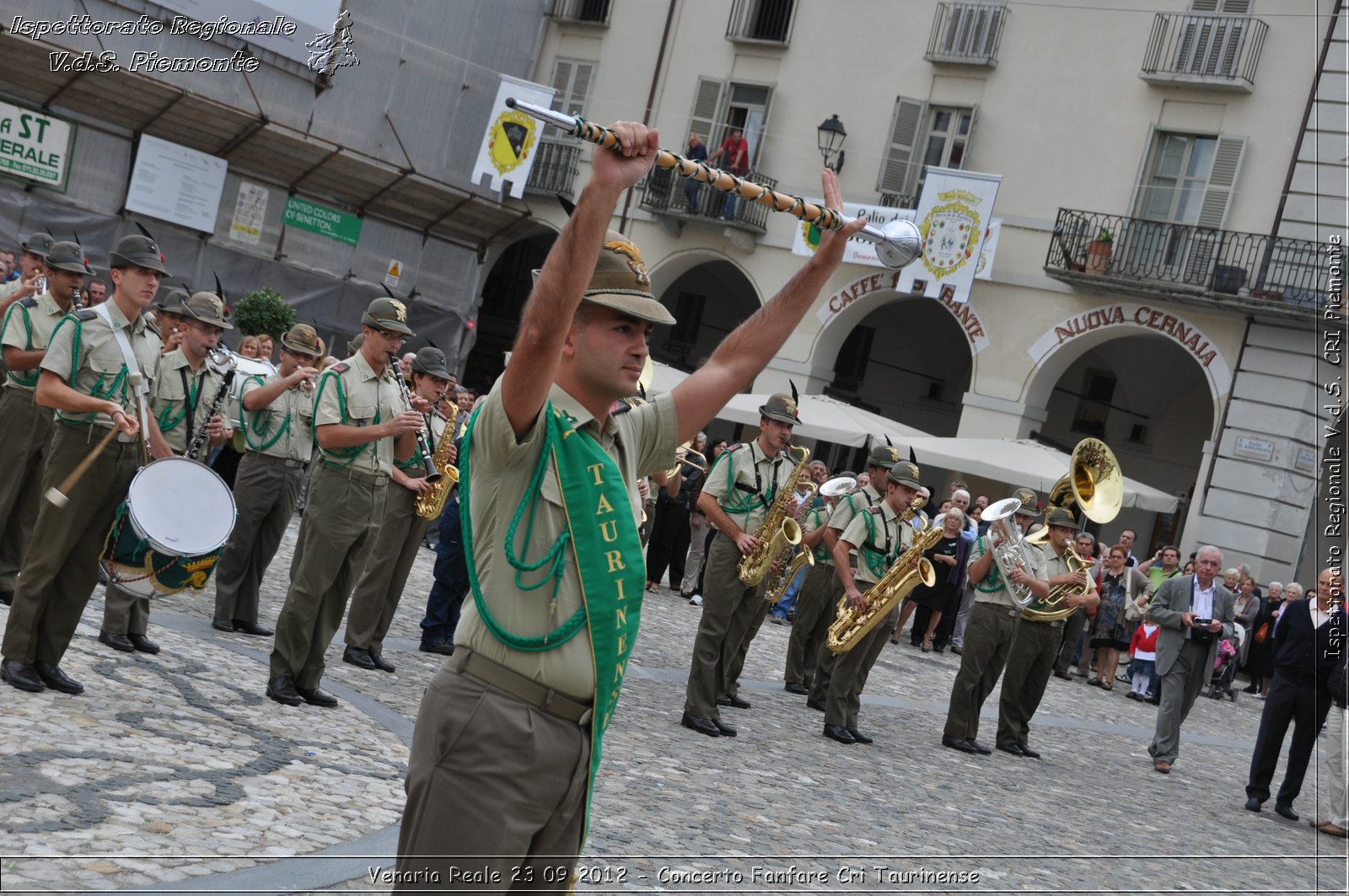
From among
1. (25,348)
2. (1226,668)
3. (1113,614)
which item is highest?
(25,348)

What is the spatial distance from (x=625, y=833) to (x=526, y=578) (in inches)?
134

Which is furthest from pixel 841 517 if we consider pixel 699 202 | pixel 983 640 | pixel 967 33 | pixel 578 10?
pixel 578 10

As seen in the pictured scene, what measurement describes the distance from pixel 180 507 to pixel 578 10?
1030 inches

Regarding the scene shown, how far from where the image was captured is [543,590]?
11.2ft

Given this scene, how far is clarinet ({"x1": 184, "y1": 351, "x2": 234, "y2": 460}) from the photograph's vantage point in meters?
9.23

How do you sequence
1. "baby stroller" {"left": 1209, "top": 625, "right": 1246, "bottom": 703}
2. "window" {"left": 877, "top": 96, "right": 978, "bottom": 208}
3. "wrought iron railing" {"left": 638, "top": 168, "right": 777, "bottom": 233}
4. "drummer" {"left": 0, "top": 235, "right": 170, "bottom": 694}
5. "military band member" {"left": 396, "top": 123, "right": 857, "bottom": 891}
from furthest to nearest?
"wrought iron railing" {"left": 638, "top": 168, "right": 777, "bottom": 233} < "window" {"left": 877, "top": 96, "right": 978, "bottom": 208} < "baby stroller" {"left": 1209, "top": 625, "right": 1246, "bottom": 703} < "drummer" {"left": 0, "top": 235, "right": 170, "bottom": 694} < "military band member" {"left": 396, "top": 123, "right": 857, "bottom": 891}

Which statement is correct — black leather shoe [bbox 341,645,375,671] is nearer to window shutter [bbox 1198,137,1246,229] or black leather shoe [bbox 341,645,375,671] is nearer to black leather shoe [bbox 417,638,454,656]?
black leather shoe [bbox 417,638,454,656]

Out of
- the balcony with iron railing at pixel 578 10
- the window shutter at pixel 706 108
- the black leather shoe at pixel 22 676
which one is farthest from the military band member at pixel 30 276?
the balcony with iron railing at pixel 578 10

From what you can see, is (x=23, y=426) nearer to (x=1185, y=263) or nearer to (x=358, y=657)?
(x=358, y=657)

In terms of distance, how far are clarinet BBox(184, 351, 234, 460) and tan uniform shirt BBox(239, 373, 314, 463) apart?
36 cm

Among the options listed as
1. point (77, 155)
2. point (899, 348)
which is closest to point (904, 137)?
point (899, 348)

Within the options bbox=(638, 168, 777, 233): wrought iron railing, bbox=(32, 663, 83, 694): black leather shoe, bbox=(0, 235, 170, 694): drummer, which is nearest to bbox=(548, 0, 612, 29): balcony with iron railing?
bbox=(638, 168, 777, 233): wrought iron railing

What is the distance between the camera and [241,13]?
26094 mm

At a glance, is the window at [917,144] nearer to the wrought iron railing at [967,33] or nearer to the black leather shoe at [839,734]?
the wrought iron railing at [967,33]
